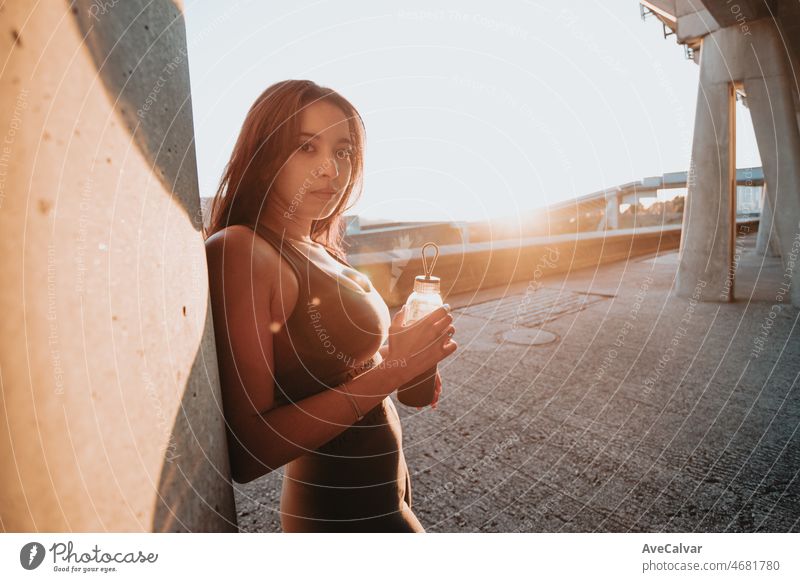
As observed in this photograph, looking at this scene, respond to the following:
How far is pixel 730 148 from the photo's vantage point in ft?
21.0

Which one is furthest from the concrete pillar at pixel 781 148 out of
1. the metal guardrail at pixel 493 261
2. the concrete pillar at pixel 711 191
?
the metal guardrail at pixel 493 261

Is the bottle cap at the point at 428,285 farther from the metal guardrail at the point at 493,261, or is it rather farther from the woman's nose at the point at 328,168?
the metal guardrail at the point at 493,261

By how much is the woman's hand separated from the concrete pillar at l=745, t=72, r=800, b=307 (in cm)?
773

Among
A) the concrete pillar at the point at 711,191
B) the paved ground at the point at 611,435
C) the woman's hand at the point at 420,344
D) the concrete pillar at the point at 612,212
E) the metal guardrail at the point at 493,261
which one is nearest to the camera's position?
the woman's hand at the point at 420,344

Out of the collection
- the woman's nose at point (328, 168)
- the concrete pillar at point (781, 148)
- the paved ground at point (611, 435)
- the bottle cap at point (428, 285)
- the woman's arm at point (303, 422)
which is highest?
the concrete pillar at point (781, 148)

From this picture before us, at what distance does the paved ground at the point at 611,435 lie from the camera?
6.82 ft

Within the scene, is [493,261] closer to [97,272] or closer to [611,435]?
[611,435]

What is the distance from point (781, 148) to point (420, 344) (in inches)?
328

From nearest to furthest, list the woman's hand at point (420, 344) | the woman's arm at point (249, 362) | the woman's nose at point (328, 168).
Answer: the woman's arm at point (249, 362), the woman's hand at point (420, 344), the woman's nose at point (328, 168)

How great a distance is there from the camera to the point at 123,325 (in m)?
0.74

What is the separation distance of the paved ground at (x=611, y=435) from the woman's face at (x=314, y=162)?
1770 mm

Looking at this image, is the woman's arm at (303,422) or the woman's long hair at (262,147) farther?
the woman's long hair at (262,147)

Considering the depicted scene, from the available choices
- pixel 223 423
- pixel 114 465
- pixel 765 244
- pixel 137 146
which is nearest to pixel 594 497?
pixel 223 423
